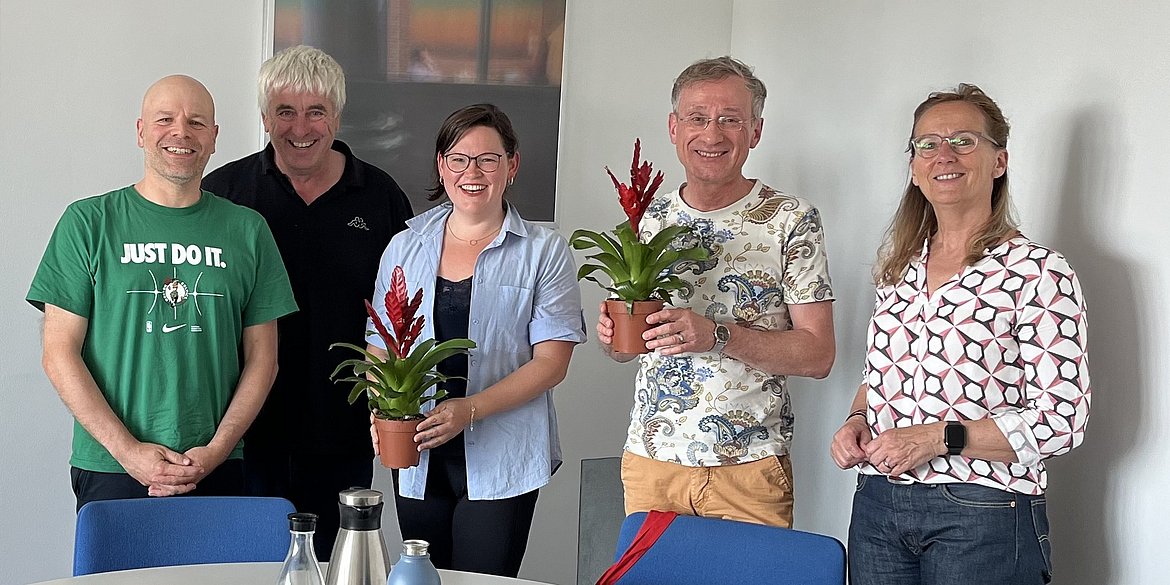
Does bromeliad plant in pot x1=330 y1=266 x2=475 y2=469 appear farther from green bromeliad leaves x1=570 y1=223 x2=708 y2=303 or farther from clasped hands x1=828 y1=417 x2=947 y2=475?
clasped hands x1=828 y1=417 x2=947 y2=475

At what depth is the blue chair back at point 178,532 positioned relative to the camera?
2.12m

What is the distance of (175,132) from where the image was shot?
2.63m

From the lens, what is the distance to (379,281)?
112 inches

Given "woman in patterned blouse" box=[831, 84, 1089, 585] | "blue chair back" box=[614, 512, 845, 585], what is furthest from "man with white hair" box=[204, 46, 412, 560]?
"woman in patterned blouse" box=[831, 84, 1089, 585]

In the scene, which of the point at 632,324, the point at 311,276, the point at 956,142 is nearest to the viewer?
the point at 956,142

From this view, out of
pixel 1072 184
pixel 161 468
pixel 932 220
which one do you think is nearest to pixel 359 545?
pixel 161 468

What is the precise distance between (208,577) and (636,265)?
1.14 metres

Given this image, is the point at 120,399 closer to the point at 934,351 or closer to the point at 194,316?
the point at 194,316

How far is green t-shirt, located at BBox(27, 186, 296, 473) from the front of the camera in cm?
259

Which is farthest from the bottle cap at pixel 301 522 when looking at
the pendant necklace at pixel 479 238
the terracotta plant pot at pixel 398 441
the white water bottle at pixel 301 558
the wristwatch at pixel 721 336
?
the pendant necklace at pixel 479 238

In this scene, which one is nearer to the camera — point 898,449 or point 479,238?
point 898,449

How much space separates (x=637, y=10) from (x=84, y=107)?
2.07 meters

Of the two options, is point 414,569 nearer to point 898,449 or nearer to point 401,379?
point 401,379

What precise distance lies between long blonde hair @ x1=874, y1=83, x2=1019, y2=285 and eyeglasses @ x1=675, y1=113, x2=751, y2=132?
42 cm
